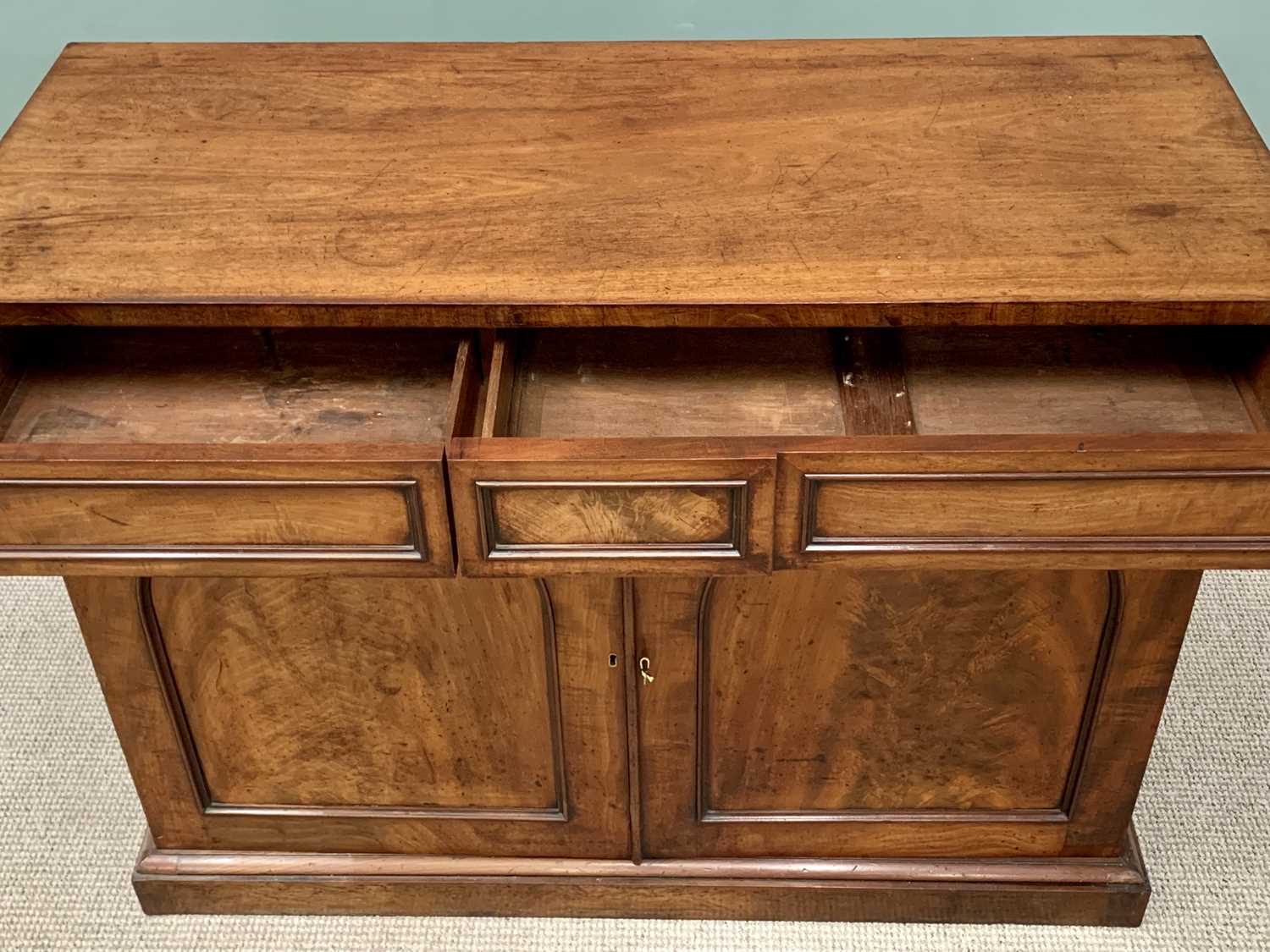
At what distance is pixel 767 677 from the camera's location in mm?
1513

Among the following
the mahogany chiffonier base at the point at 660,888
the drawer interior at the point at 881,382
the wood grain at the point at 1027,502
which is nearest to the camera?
the wood grain at the point at 1027,502

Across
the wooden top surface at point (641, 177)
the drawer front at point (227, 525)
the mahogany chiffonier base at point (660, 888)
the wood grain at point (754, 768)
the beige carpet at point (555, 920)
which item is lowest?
the beige carpet at point (555, 920)

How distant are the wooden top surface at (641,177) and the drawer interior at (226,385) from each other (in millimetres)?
132

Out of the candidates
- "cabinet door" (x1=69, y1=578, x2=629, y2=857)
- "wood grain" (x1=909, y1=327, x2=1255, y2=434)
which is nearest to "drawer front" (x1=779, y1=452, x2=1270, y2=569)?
"wood grain" (x1=909, y1=327, x2=1255, y2=434)

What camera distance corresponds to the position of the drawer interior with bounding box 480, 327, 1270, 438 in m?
1.37

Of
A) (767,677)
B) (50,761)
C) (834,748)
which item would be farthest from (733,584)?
(50,761)

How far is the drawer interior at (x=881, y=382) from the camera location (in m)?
1.37

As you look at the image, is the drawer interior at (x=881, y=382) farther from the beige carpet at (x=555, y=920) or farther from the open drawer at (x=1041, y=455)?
the beige carpet at (x=555, y=920)

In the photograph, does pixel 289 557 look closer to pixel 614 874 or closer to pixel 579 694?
pixel 579 694

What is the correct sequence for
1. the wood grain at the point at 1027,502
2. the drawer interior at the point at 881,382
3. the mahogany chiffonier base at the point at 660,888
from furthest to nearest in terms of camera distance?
the mahogany chiffonier base at the point at 660,888, the drawer interior at the point at 881,382, the wood grain at the point at 1027,502

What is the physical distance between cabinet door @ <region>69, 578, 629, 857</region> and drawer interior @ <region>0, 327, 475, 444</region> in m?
0.15

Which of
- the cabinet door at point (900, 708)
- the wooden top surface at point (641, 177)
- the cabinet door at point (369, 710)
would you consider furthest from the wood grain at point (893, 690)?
the wooden top surface at point (641, 177)

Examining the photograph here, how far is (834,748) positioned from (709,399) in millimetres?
405

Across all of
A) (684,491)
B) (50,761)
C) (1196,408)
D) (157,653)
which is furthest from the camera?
(50,761)
